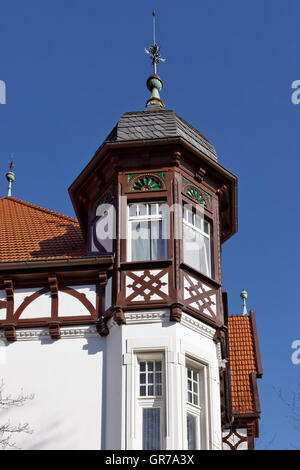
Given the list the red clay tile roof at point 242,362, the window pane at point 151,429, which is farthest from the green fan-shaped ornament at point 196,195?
the red clay tile roof at point 242,362

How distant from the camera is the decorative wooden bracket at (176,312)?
1800 centimetres

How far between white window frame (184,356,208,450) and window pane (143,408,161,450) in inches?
20.2

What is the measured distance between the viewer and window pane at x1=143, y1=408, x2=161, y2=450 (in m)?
17.0

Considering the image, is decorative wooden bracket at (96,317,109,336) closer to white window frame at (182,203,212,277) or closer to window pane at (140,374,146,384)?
window pane at (140,374,146,384)

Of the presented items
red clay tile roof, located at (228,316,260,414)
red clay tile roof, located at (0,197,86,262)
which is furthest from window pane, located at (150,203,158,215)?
red clay tile roof, located at (228,316,260,414)

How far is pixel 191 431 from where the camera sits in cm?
1759

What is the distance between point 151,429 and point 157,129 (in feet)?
22.1

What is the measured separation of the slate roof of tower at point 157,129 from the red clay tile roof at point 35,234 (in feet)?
9.08

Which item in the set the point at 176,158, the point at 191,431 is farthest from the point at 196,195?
the point at 191,431

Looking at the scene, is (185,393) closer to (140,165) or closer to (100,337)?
(100,337)

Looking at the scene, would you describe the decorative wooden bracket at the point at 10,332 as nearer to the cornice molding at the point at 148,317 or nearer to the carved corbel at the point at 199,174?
the cornice molding at the point at 148,317

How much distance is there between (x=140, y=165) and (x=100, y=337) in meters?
3.86

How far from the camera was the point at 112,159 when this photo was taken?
20.1 m
